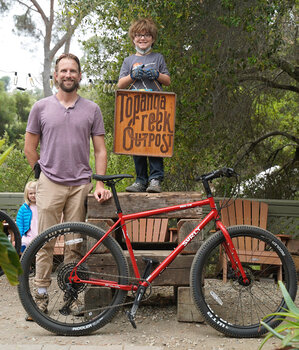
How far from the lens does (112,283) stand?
13.1 feet

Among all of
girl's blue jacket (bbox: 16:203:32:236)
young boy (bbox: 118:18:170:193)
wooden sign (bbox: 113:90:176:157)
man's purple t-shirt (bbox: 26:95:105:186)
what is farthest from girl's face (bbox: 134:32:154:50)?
girl's blue jacket (bbox: 16:203:32:236)

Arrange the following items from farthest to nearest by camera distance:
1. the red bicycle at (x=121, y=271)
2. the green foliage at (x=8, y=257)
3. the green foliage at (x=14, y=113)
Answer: the green foliage at (x=14, y=113), the red bicycle at (x=121, y=271), the green foliage at (x=8, y=257)

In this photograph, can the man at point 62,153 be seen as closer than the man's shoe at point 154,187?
Yes

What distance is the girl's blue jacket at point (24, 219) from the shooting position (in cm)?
589

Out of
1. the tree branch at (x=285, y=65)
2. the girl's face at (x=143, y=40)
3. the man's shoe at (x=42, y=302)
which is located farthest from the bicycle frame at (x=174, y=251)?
the tree branch at (x=285, y=65)

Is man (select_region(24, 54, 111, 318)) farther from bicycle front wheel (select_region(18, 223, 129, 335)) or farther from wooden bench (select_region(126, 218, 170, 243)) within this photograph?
wooden bench (select_region(126, 218, 170, 243))

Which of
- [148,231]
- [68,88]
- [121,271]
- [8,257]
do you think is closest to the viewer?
[8,257]

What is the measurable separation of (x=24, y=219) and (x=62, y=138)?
1.98m

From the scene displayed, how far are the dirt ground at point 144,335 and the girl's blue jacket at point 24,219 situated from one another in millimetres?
1289

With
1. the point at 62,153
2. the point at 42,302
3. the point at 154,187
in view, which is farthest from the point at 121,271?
the point at 62,153

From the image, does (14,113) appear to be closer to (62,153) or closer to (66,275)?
(62,153)

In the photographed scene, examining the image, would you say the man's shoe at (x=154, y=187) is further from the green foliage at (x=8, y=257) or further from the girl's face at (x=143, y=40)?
the green foliage at (x=8, y=257)

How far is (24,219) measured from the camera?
589cm

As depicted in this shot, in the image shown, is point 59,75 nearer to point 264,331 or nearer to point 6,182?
point 264,331
